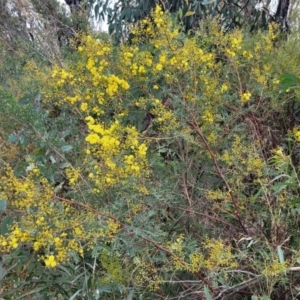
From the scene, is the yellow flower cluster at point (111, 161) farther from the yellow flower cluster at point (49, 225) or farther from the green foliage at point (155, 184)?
the yellow flower cluster at point (49, 225)

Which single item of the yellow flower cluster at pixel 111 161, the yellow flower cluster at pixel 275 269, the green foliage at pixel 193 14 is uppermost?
the green foliage at pixel 193 14

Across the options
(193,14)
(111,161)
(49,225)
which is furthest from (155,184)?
(193,14)

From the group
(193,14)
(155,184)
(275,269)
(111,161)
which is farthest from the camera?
(193,14)

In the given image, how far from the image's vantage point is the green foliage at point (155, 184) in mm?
1033

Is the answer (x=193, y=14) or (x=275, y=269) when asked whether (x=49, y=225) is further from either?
(x=193, y=14)

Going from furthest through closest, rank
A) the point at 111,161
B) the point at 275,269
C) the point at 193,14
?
the point at 193,14 < the point at 111,161 < the point at 275,269

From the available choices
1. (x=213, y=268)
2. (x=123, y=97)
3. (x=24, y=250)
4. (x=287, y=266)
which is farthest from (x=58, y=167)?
(x=287, y=266)

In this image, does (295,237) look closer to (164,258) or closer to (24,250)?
(164,258)

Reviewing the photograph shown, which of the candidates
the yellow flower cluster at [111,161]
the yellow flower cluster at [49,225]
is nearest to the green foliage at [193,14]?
the yellow flower cluster at [111,161]

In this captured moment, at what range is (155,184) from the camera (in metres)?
1.30

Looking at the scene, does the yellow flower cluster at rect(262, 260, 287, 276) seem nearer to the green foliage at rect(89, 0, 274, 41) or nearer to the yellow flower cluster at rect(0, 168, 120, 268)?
the yellow flower cluster at rect(0, 168, 120, 268)

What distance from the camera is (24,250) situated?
1189 mm

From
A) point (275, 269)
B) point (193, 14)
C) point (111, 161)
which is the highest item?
point (193, 14)

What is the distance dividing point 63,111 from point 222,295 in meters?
1.00
